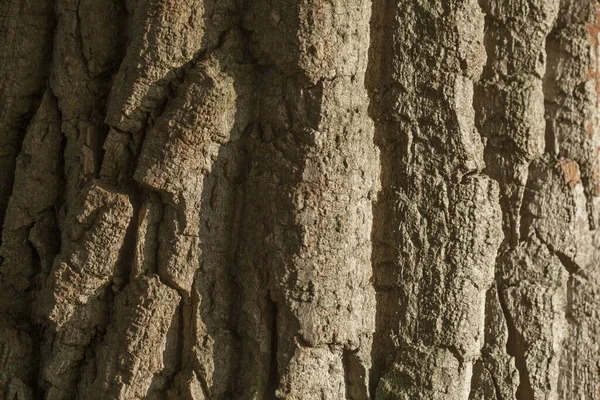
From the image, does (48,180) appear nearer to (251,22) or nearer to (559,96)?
(251,22)

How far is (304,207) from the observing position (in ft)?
4.68

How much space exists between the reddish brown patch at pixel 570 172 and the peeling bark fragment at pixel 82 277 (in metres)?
0.89

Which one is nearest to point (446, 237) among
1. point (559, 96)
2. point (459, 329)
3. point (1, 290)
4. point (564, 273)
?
point (459, 329)

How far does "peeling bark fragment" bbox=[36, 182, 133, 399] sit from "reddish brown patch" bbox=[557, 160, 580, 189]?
892mm

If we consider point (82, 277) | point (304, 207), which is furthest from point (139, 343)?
point (304, 207)

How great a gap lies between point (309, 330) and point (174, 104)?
20.0 inches

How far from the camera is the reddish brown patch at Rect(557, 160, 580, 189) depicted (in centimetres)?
157

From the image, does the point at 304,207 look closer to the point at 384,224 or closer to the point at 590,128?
the point at 384,224

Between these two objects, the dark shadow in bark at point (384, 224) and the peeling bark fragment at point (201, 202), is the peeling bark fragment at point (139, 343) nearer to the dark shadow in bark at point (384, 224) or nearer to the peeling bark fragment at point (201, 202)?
the peeling bark fragment at point (201, 202)

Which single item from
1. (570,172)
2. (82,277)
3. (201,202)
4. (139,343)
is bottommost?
(139,343)

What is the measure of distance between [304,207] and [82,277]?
45 cm

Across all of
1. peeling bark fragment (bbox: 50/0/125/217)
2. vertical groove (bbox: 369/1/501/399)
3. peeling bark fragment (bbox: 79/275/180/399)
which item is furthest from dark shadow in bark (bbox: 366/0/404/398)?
peeling bark fragment (bbox: 50/0/125/217)

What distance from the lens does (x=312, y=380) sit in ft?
4.66

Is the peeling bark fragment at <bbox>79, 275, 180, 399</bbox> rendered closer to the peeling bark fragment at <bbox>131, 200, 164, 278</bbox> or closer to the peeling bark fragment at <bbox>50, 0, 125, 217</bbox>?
the peeling bark fragment at <bbox>131, 200, 164, 278</bbox>
